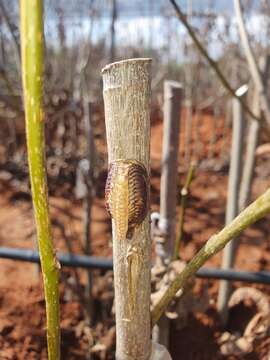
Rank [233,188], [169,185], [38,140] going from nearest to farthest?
[38,140] < [169,185] < [233,188]

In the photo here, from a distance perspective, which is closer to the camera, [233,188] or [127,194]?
[127,194]

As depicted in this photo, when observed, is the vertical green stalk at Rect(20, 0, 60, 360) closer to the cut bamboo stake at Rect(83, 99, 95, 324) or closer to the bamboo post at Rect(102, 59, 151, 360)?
the bamboo post at Rect(102, 59, 151, 360)

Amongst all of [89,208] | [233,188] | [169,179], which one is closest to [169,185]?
[169,179]

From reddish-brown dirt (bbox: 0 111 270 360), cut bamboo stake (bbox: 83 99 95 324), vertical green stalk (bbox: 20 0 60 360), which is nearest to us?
vertical green stalk (bbox: 20 0 60 360)

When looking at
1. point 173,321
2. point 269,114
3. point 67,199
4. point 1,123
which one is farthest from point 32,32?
point 1,123

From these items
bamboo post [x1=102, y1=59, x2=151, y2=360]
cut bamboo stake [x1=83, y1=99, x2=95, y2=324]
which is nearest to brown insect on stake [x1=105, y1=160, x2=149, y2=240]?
bamboo post [x1=102, y1=59, x2=151, y2=360]

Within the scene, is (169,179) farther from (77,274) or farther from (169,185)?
(77,274)
